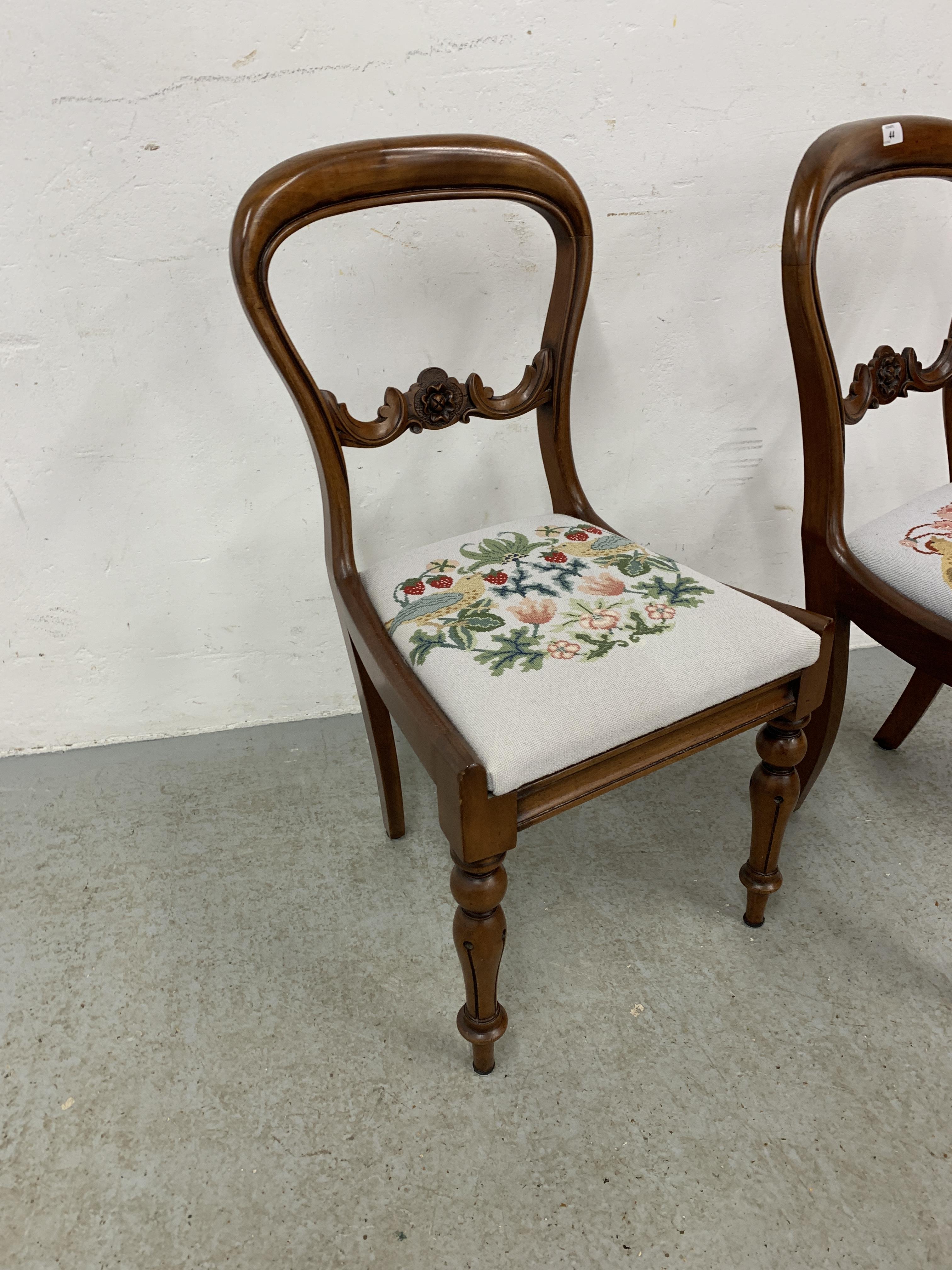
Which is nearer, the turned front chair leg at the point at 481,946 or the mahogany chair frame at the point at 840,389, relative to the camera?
the turned front chair leg at the point at 481,946

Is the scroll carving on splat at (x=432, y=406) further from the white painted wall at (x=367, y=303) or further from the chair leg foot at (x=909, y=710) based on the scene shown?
the chair leg foot at (x=909, y=710)

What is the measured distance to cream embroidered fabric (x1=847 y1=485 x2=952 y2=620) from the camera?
1045mm

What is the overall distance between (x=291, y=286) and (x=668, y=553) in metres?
0.84

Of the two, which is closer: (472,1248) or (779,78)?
(472,1248)

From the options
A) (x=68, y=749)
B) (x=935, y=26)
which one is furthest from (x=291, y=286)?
(x=935, y=26)

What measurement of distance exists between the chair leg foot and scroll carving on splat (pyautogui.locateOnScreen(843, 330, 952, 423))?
1.60 feet

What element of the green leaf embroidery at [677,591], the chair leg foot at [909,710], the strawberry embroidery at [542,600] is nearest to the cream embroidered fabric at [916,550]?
the strawberry embroidery at [542,600]

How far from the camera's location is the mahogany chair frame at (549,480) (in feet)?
2.84

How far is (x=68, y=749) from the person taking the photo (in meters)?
1.62

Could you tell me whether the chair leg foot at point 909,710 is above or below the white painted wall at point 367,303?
below

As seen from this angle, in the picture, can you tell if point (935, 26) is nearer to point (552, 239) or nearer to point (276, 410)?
point (552, 239)

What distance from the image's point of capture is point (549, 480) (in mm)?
1263

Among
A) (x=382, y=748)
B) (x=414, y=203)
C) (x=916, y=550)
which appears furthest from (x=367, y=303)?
(x=916, y=550)

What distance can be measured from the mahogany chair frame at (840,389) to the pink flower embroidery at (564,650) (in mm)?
427
